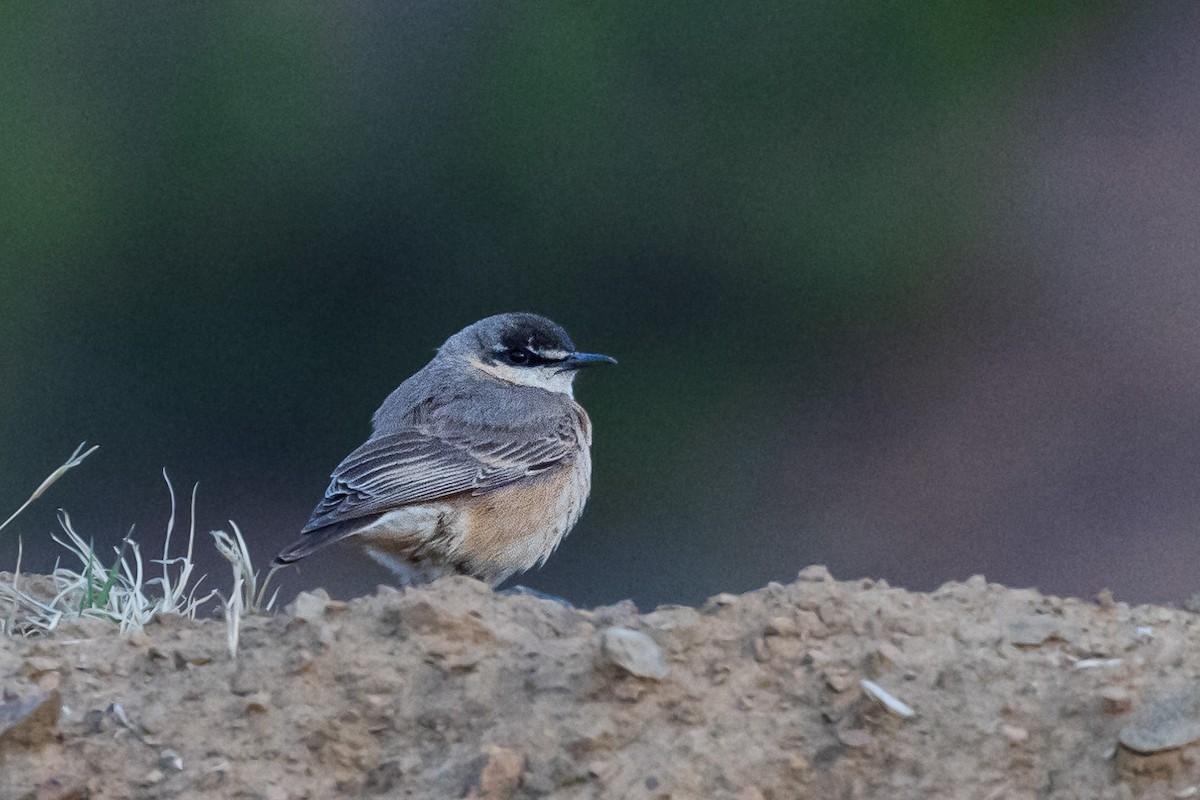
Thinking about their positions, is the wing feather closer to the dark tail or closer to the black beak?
the dark tail

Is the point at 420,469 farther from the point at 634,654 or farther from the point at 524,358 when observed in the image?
the point at 634,654

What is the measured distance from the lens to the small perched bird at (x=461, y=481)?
6.77m

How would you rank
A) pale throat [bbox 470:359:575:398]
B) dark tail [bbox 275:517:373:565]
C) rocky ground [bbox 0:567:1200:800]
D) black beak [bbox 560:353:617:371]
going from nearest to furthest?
rocky ground [bbox 0:567:1200:800] → dark tail [bbox 275:517:373:565] → black beak [bbox 560:353:617:371] → pale throat [bbox 470:359:575:398]

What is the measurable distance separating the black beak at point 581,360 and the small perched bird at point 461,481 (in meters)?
0.01

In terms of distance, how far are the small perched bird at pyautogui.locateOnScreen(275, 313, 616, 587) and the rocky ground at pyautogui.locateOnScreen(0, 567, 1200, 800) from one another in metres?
1.77

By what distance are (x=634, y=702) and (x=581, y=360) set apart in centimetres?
404

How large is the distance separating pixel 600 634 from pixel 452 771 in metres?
0.58

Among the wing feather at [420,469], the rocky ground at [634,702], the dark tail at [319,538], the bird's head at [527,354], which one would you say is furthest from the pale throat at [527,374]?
the rocky ground at [634,702]

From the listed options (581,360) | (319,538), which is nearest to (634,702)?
(319,538)

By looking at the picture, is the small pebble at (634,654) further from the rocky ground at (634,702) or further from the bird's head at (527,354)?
the bird's head at (527,354)

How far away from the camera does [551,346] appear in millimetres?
8094

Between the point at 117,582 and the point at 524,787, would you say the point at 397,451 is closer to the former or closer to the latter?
the point at 117,582

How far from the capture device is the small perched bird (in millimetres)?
6770

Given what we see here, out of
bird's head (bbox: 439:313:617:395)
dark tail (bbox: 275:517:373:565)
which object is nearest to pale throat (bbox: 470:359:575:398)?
bird's head (bbox: 439:313:617:395)
